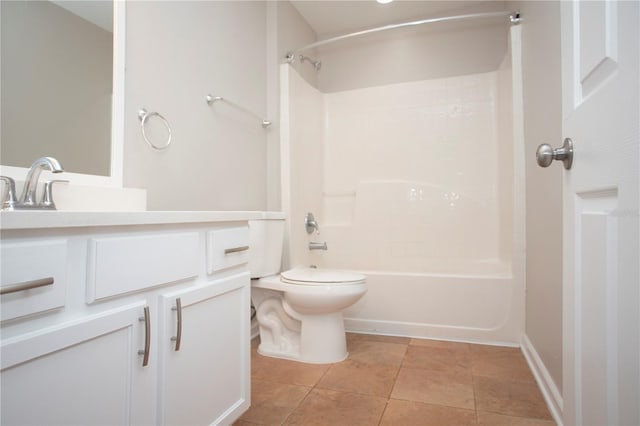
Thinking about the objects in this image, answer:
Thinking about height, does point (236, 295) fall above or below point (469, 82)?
below

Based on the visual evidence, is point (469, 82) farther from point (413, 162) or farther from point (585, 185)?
point (585, 185)

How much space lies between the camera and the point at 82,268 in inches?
28.4

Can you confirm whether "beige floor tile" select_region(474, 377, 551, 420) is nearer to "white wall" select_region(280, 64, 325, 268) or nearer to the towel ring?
"white wall" select_region(280, 64, 325, 268)

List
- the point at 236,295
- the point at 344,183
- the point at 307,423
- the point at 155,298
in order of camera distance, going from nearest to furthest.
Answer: the point at 155,298
the point at 236,295
the point at 307,423
the point at 344,183

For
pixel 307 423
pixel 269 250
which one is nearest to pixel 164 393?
pixel 307 423

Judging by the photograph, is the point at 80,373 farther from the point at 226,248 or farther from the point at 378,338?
the point at 378,338

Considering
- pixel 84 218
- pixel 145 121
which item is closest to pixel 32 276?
pixel 84 218

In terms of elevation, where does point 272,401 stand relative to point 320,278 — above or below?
below

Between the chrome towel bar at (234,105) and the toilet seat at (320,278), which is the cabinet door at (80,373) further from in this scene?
A: the chrome towel bar at (234,105)

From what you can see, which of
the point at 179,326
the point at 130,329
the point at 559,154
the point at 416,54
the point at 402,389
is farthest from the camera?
the point at 416,54

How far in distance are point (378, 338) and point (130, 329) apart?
178cm

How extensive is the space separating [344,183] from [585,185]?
8.07 feet

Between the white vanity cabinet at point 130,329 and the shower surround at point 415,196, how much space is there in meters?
1.25

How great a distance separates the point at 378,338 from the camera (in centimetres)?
232
